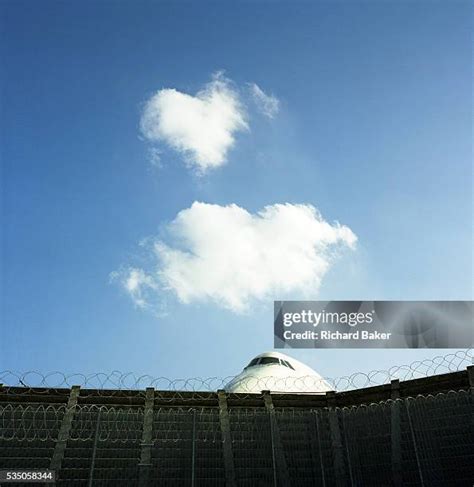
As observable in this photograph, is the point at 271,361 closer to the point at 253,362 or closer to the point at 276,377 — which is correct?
the point at 253,362

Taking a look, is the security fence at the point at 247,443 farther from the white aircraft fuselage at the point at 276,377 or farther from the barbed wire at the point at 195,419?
Result: the white aircraft fuselage at the point at 276,377

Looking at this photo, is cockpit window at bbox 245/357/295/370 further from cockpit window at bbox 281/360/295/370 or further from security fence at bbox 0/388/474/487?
security fence at bbox 0/388/474/487

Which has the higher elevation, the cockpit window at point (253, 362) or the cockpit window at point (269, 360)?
the cockpit window at point (253, 362)

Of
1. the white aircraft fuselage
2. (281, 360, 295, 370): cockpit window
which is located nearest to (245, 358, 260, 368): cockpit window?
the white aircraft fuselage

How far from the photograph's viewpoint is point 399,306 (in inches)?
1886

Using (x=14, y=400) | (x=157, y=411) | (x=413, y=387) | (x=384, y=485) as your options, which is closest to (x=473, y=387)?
(x=413, y=387)

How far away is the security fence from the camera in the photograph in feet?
105

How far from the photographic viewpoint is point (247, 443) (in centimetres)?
3525

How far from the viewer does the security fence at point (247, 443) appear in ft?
105

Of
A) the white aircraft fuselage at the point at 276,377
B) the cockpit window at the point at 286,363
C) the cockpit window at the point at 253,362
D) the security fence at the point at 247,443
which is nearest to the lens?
the security fence at the point at 247,443

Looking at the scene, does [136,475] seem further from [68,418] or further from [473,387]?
[473,387]

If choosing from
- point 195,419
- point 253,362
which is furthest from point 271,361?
point 195,419

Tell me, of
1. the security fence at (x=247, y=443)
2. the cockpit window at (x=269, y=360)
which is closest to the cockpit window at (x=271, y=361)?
the cockpit window at (x=269, y=360)

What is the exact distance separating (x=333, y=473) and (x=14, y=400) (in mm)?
21531
